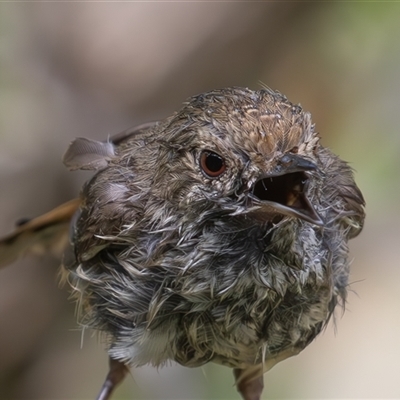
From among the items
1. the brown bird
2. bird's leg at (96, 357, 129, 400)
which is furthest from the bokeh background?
the brown bird

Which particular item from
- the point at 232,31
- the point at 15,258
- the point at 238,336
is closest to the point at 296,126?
the point at 238,336

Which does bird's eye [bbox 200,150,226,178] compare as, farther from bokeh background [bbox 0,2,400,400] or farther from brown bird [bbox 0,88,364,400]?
bokeh background [bbox 0,2,400,400]

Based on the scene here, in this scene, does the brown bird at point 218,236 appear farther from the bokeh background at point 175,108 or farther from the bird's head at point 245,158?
the bokeh background at point 175,108

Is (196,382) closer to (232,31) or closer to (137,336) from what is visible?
(137,336)

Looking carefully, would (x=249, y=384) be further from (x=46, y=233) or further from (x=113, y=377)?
(x=46, y=233)

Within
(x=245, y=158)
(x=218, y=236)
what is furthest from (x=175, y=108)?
(x=245, y=158)

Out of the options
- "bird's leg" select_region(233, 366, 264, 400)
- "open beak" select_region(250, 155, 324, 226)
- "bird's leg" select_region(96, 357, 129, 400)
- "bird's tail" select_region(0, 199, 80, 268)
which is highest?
"open beak" select_region(250, 155, 324, 226)
